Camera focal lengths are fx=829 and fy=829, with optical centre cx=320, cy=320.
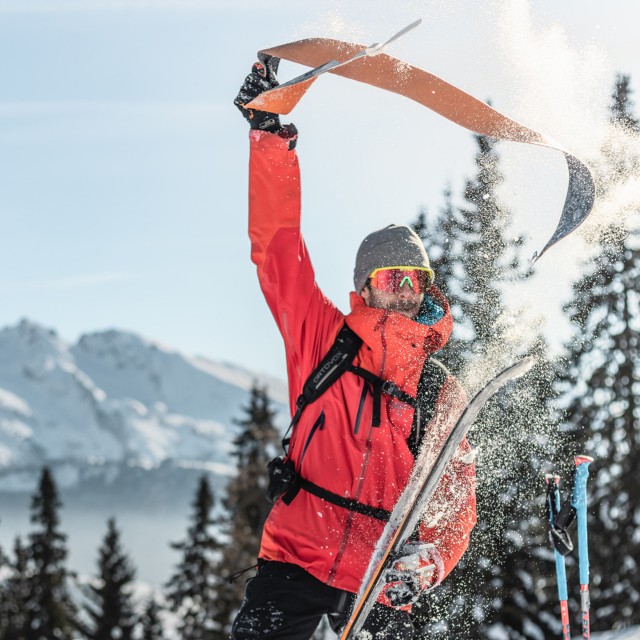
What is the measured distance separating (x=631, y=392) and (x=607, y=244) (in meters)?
2.05

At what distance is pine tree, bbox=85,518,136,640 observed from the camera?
3875 cm

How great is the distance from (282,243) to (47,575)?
135 ft

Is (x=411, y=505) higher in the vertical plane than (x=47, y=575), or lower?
higher

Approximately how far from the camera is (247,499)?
2595 centimetres

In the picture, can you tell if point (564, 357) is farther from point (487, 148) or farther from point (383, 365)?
point (383, 365)

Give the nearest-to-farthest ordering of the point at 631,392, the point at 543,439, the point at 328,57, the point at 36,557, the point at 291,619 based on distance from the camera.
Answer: the point at 291,619 < the point at 328,57 < the point at 543,439 < the point at 631,392 < the point at 36,557

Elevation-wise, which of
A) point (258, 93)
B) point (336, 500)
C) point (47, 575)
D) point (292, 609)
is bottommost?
point (47, 575)

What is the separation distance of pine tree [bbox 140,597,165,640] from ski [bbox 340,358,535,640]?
3905 centimetres

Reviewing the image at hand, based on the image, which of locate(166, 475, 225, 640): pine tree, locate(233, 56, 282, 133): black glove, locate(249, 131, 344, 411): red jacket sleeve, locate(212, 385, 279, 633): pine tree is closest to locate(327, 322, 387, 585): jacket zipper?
locate(249, 131, 344, 411): red jacket sleeve

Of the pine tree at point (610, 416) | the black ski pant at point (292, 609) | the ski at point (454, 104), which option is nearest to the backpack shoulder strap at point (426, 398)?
the black ski pant at point (292, 609)

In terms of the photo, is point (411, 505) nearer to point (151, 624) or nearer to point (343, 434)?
point (343, 434)

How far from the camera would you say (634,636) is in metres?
6.05

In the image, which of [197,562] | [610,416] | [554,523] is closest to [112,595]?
[197,562]

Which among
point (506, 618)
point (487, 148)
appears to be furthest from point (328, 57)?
point (506, 618)
